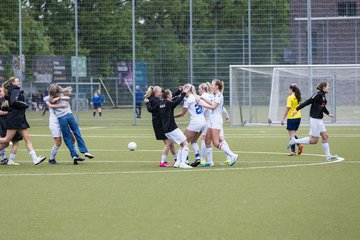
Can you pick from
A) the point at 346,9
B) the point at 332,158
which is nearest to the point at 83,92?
the point at 346,9

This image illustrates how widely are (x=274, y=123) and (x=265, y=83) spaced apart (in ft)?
8.88

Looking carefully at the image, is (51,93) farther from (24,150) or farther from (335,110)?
(335,110)

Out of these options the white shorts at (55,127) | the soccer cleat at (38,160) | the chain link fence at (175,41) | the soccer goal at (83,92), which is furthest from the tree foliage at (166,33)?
the soccer cleat at (38,160)

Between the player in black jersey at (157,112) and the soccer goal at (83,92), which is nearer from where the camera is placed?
the player in black jersey at (157,112)

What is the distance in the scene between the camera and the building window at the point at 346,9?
40.1m

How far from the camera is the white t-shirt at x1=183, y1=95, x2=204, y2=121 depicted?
58.6 feet

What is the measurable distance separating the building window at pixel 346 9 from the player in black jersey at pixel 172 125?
23.8 m

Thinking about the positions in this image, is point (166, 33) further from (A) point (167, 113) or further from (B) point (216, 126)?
(B) point (216, 126)

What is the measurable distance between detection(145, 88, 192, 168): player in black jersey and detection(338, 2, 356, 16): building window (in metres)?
23.8

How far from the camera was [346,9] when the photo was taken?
40219 mm

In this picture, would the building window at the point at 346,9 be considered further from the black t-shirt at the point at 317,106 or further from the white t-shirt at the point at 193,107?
the white t-shirt at the point at 193,107

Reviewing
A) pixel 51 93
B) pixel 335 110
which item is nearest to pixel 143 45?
pixel 335 110

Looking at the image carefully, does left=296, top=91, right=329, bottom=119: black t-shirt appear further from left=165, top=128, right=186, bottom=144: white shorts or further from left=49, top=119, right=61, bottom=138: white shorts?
left=49, top=119, right=61, bottom=138: white shorts

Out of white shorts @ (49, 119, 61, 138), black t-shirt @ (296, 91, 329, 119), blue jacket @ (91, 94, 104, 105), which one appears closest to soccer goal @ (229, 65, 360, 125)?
blue jacket @ (91, 94, 104, 105)
